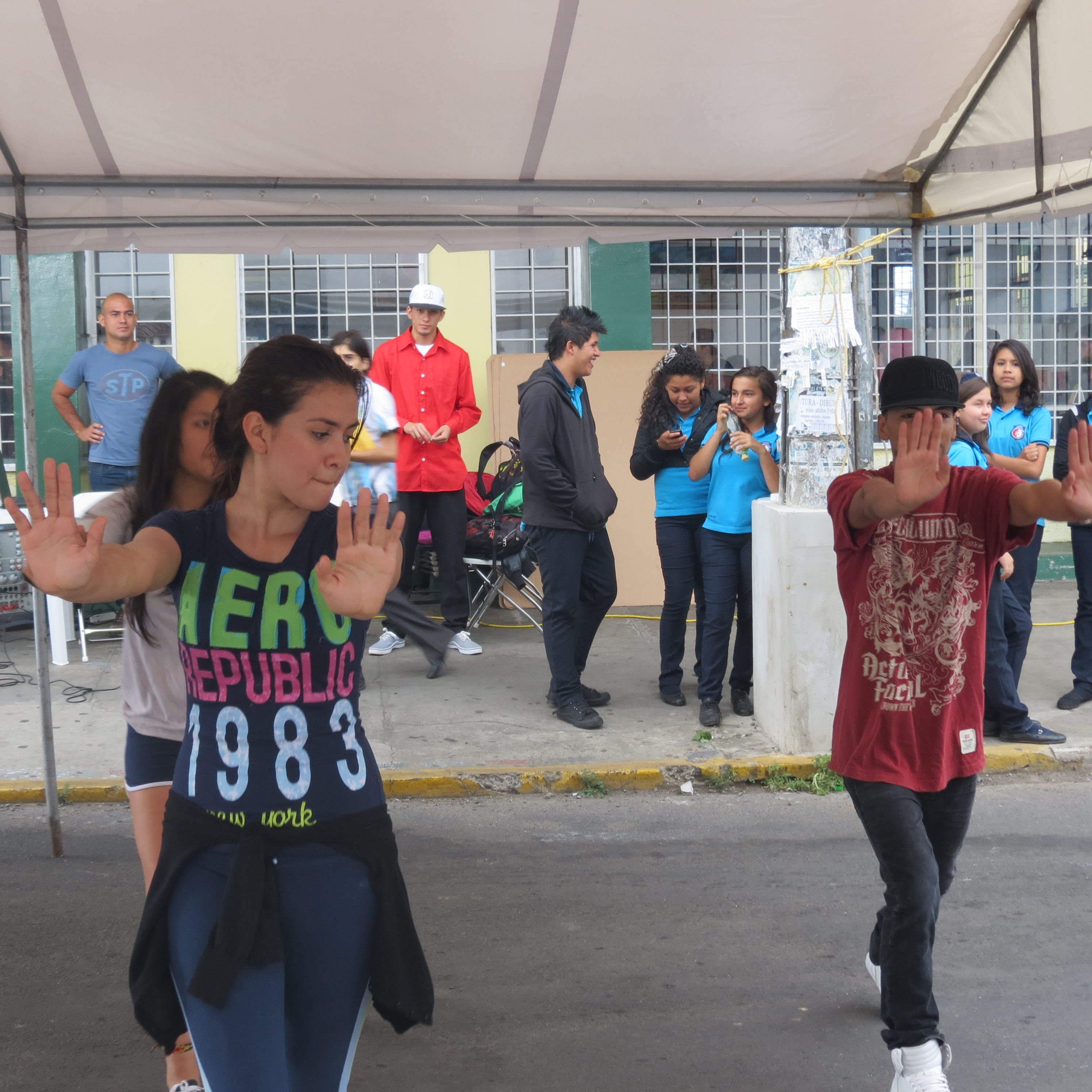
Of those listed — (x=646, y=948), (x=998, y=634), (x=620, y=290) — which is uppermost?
(x=620, y=290)

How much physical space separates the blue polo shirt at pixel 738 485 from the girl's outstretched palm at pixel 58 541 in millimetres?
4938

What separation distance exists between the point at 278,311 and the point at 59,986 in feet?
23.6

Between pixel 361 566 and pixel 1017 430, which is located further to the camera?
pixel 1017 430

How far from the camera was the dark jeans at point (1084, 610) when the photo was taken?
280 inches

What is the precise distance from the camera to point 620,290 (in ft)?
33.5

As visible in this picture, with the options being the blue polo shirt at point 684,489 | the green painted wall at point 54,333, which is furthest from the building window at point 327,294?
the blue polo shirt at point 684,489

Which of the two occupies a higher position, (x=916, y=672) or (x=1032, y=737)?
(x=916, y=672)

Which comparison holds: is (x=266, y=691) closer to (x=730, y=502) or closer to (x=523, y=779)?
(x=523, y=779)

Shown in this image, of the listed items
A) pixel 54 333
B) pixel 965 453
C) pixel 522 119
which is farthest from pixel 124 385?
pixel 965 453

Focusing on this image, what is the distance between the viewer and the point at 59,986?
4066mm

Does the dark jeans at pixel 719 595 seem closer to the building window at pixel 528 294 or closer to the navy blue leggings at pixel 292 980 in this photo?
the building window at pixel 528 294

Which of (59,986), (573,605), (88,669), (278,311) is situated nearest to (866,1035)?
(59,986)

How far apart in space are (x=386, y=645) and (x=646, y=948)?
455cm

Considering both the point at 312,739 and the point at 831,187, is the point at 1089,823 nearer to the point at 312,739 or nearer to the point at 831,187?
the point at 831,187
